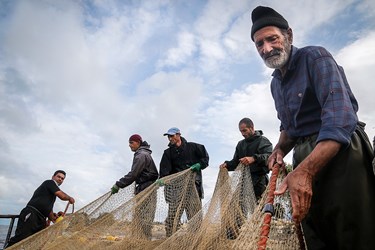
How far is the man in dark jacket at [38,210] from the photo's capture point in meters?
Answer: 5.51

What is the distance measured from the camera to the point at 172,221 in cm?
411

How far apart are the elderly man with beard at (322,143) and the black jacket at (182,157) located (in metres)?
3.51

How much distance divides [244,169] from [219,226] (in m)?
0.99

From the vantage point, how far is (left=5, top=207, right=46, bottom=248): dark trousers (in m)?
5.45

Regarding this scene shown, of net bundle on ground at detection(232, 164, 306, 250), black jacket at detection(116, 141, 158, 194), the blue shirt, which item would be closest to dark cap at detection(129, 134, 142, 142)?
black jacket at detection(116, 141, 158, 194)

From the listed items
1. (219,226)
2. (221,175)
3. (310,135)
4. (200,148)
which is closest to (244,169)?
(221,175)

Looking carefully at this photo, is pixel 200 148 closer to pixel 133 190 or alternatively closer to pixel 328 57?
pixel 133 190

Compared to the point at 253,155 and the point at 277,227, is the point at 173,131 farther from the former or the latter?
the point at 277,227

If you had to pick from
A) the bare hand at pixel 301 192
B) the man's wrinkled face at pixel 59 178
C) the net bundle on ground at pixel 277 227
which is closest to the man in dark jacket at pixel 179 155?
the net bundle on ground at pixel 277 227

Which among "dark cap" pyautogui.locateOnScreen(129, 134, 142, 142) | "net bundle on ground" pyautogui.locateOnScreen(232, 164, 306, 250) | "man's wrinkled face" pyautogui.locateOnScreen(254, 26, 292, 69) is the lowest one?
"net bundle on ground" pyautogui.locateOnScreen(232, 164, 306, 250)

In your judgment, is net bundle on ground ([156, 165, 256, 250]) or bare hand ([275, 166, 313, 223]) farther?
net bundle on ground ([156, 165, 256, 250])

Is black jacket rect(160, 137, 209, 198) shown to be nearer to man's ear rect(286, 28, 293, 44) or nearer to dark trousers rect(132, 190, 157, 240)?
dark trousers rect(132, 190, 157, 240)

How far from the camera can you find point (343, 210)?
1216mm

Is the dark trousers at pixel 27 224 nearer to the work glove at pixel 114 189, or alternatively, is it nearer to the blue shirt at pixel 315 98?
the work glove at pixel 114 189
